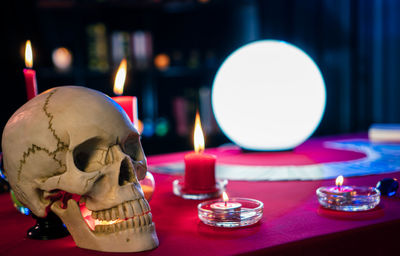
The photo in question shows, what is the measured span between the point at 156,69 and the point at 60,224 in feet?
7.06

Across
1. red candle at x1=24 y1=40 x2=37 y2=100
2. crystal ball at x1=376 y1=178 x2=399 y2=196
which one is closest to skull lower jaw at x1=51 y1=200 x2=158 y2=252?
red candle at x1=24 y1=40 x2=37 y2=100

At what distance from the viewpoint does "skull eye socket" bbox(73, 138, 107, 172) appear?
0.70 m

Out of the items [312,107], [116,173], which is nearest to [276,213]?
[116,173]

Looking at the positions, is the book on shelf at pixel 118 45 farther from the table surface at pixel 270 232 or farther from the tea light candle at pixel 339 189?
the tea light candle at pixel 339 189

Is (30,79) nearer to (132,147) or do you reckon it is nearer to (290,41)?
(132,147)

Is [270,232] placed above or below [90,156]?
below

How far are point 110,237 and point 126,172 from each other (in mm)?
106

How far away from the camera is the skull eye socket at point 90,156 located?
70 cm

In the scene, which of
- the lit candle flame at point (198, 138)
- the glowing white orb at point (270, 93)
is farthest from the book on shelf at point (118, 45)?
the lit candle flame at point (198, 138)

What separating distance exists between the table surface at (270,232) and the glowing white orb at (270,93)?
40 centimetres

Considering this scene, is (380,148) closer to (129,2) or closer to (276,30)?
(276,30)

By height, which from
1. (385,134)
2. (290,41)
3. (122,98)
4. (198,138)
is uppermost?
(290,41)

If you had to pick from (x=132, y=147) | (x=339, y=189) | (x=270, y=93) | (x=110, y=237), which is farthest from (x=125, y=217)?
(x=270, y=93)

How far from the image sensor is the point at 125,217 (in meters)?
0.68
